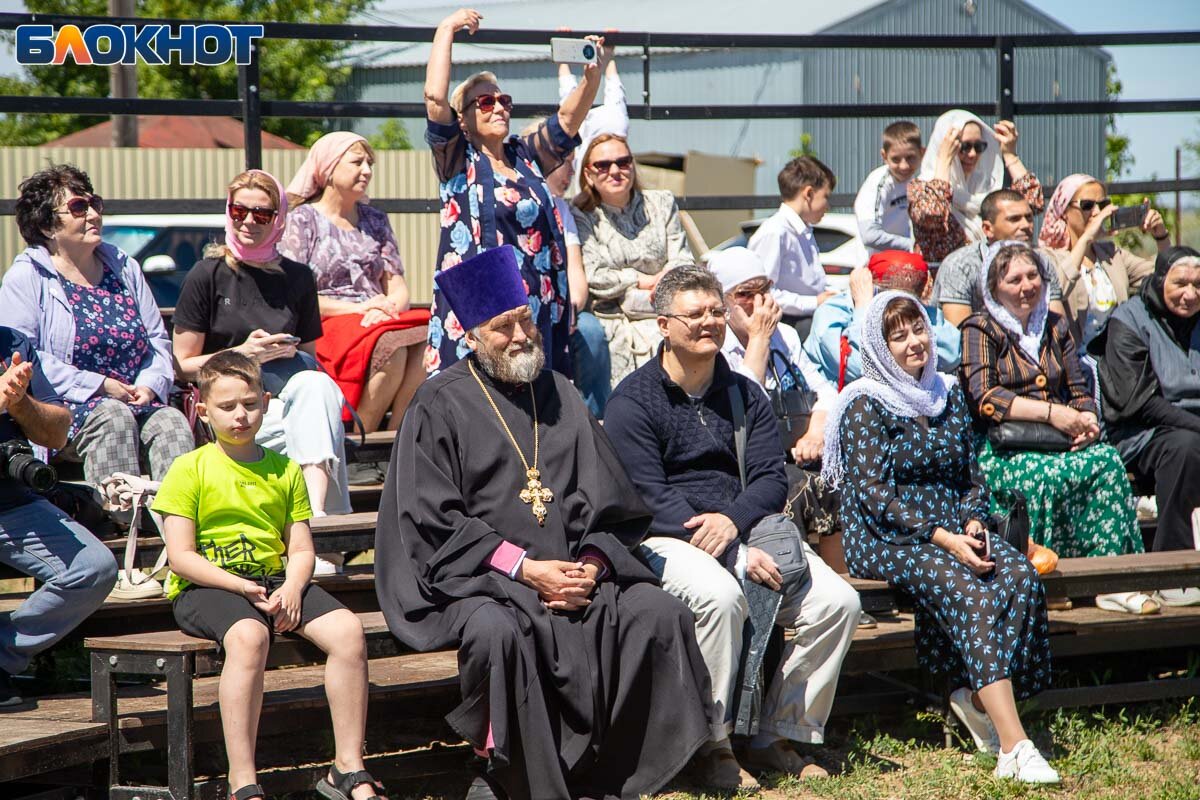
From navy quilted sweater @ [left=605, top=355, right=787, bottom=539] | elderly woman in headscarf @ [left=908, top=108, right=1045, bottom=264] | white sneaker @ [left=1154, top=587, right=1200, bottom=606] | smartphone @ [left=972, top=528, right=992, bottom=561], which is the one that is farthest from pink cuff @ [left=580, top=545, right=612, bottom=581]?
elderly woman in headscarf @ [left=908, top=108, right=1045, bottom=264]

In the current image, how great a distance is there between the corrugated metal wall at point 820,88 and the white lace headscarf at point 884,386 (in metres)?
11.9

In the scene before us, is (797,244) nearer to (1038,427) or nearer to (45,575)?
(1038,427)

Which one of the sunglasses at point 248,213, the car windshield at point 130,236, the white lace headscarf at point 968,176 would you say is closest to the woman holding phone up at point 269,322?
the sunglasses at point 248,213

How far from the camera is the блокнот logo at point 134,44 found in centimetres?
625

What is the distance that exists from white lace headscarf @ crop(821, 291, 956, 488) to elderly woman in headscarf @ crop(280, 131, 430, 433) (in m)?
1.87

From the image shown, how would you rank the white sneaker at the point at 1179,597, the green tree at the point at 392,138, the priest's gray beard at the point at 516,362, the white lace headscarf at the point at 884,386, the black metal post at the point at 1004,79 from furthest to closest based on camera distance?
the green tree at the point at 392,138 < the black metal post at the point at 1004,79 < the white sneaker at the point at 1179,597 < the white lace headscarf at the point at 884,386 < the priest's gray beard at the point at 516,362

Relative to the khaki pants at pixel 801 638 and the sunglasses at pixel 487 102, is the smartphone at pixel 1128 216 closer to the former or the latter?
the khaki pants at pixel 801 638

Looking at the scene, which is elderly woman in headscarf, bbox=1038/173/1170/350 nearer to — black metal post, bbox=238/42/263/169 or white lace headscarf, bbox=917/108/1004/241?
white lace headscarf, bbox=917/108/1004/241

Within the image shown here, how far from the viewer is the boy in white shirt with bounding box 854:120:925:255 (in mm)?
7449

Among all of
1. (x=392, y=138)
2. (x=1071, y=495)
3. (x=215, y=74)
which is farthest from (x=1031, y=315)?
(x=215, y=74)

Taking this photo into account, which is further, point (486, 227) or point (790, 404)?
point (790, 404)

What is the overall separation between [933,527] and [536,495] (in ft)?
5.24

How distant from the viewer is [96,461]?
196 inches

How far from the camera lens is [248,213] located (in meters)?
5.65
